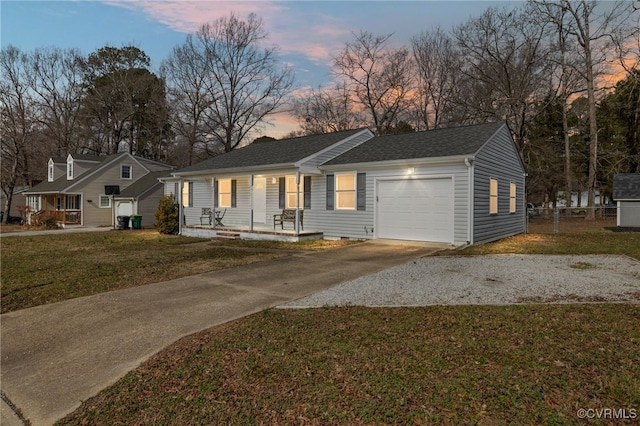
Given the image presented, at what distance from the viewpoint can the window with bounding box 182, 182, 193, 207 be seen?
63.0 feet

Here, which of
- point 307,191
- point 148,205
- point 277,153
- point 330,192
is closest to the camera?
point 330,192

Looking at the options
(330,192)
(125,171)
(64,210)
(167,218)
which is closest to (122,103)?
(125,171)

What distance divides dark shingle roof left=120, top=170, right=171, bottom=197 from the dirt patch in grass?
23.3 meters

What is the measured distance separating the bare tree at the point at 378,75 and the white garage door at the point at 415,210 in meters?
18.6

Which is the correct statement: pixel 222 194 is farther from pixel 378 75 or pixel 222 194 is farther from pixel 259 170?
pixel 378 75

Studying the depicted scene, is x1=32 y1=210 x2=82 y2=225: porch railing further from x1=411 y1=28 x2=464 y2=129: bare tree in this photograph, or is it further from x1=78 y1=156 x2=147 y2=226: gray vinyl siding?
x1=411 y1=28 x2=464 y2=129: bare tree

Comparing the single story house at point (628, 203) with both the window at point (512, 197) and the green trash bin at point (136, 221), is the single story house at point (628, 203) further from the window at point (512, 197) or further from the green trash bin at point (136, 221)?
the green trash bin at point (136, 221)

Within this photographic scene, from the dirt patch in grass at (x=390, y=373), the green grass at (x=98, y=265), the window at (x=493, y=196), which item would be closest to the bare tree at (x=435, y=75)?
the window at (x=493, y=196)

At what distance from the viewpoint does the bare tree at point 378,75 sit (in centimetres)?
2870

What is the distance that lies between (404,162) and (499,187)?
14.1 ft

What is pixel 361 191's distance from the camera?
1331cm

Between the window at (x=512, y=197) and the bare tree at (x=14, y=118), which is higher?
the bare tree at (x=14, y=118)

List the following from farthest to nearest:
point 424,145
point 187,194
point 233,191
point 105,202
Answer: point 105,202, point 187,194, point 233,191, point 424,145

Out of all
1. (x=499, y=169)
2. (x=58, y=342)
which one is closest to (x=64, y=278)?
(x=58, y=342)
